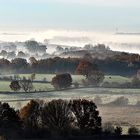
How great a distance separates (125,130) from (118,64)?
6392 centimetres

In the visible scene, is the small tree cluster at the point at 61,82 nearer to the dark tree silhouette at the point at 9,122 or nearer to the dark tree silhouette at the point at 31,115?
the dark tree silhouette at the point at 31,115

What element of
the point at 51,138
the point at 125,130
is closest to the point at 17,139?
the point at 51,138

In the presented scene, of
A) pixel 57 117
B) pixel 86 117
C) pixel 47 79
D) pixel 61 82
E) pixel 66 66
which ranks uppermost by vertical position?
pixel 66 66

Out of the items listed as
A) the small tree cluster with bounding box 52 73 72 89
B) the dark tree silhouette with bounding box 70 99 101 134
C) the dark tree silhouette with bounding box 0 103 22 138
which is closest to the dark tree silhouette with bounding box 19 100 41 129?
the dark tree silhouette with bounding box 0 103 22 138

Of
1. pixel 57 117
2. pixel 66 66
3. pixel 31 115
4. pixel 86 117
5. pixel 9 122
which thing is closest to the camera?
pixel 9 122

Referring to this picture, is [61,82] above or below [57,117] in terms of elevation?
above

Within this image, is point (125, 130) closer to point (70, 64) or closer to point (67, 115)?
point (67, 115)

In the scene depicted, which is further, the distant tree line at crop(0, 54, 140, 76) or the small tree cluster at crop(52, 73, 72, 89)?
the distant tree line at crop(0, 54, 140, 76)

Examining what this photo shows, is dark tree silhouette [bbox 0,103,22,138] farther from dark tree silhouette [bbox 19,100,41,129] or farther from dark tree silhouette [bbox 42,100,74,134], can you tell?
dark tree silhouette [bbox 42,100,74,134]

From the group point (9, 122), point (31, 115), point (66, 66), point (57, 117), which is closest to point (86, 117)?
point (57, 117)

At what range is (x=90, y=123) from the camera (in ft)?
178

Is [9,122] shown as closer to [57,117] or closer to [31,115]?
[31,115]

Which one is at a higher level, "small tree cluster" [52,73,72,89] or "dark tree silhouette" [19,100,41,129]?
"small tree cluster" [52,73,72,89]

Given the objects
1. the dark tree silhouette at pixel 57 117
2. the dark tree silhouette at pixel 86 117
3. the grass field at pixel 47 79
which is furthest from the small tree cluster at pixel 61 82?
the dark tree silhouette at pixel 57 117
